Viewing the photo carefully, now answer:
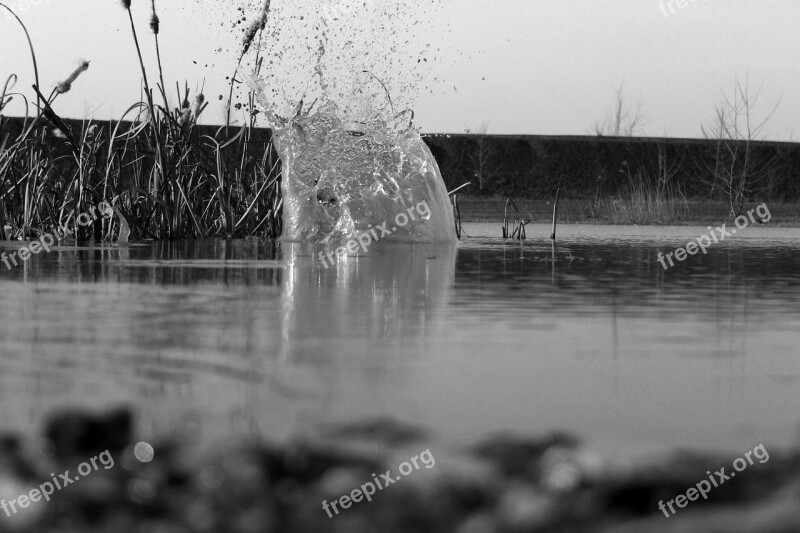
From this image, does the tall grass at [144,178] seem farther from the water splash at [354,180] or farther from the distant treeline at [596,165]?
the distant treeline at [596,165]

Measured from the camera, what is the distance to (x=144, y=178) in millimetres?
9156

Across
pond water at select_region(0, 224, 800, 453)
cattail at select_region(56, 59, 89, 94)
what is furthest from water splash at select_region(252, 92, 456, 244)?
pond water at select_region(0, 224, 800, 453)

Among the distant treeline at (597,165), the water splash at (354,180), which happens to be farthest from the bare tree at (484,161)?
the water splash at (354,180)

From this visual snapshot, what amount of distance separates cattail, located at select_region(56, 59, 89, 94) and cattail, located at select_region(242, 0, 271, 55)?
1.27 m

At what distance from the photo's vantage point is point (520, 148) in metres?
31.8

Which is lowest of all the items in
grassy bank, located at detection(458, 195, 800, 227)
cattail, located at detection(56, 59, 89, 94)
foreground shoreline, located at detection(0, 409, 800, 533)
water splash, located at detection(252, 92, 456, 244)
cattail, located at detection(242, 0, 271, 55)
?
grassy bank, located at detection(458, 195, 800, 227)

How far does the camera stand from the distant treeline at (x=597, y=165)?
2944 cm

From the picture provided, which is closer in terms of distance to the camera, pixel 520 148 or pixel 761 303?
pixel 761 303

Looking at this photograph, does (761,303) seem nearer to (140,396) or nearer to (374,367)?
(374,367)

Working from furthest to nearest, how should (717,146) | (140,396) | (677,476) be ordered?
(717,146) → (140,396) → (677,476)

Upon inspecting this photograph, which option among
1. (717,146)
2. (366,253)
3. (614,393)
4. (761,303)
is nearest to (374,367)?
(614,393)

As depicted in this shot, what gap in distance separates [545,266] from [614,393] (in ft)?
13.2

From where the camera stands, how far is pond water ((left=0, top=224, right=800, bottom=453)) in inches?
82.0

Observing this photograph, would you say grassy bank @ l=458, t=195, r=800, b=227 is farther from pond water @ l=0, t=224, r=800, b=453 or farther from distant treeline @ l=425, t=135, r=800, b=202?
pond water @ l=0, t=224, r=800, b=453
